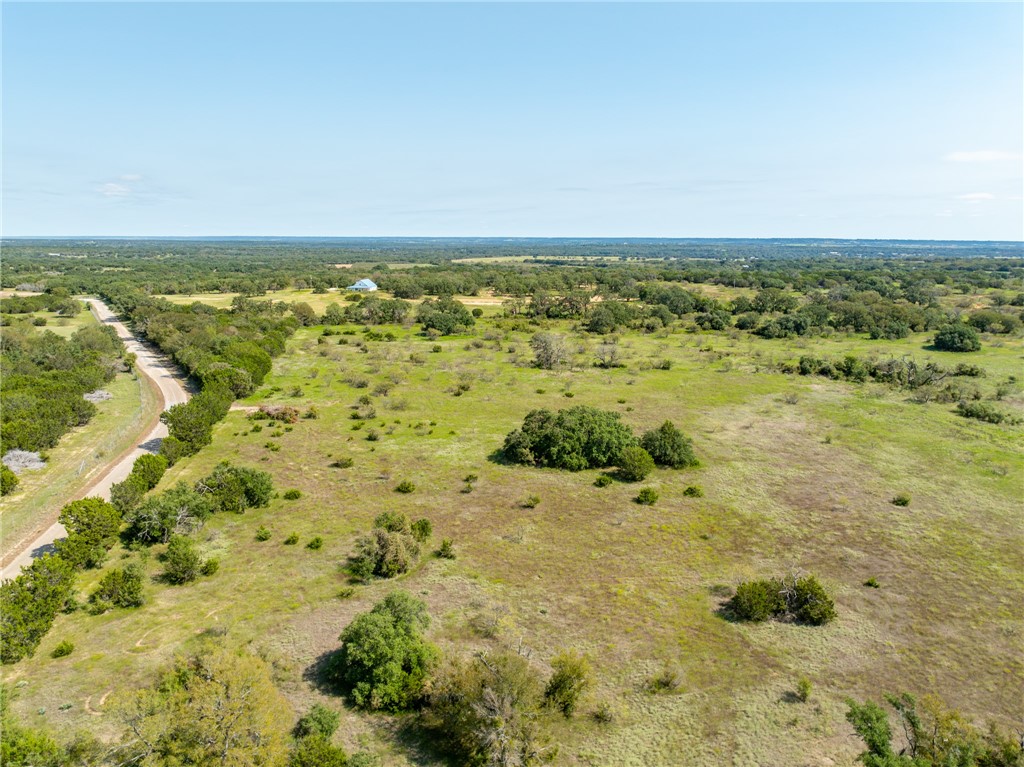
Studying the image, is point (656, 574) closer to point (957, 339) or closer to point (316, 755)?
point (316, 755)

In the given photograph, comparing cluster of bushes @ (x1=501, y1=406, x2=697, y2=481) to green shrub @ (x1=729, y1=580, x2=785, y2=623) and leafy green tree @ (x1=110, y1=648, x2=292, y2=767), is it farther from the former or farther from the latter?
leafy green tree @ (x1=110, y1=648, x2=292, y2=767)

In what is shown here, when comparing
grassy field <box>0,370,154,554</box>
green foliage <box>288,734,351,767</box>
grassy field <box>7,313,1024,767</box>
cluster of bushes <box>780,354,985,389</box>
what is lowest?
grassy field <box>7,313,1024,767</box>

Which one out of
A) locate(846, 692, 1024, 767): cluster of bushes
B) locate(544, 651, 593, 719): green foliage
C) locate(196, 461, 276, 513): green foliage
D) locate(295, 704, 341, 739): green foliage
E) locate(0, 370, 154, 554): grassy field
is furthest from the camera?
locate(196, 461, 276, 513): green foliage

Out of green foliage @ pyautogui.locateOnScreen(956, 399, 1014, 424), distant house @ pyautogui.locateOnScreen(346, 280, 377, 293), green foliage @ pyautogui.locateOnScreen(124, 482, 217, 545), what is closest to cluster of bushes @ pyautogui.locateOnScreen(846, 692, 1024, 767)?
green foliage @ pyautogui.locateOnScreen(124, 482, 217, 545)

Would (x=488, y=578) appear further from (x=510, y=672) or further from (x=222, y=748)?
(x=222, y=748)

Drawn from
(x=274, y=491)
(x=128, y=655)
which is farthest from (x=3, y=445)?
(x=128, y=655)

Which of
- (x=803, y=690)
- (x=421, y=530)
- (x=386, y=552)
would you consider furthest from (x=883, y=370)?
(x=386, y=552)

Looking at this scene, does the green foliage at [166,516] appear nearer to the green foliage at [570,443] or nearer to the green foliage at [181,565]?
the green foliage at [181,565]
